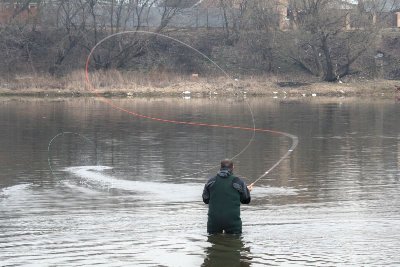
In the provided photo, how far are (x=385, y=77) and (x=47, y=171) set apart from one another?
56.9 m

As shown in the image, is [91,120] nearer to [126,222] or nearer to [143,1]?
[126,222]

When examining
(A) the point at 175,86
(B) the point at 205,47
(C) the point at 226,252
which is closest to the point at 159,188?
(C) the point at 226,252

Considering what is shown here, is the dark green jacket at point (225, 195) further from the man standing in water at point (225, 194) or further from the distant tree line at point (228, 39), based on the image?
the distant tree line at point (228, 39)

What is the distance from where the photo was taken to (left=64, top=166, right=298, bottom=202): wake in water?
1866 centimetres

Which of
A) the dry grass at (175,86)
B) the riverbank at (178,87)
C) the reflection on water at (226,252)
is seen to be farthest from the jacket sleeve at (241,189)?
the dry grass at (175,86)

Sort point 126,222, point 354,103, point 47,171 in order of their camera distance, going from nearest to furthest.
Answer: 1. point 126,222
2. point 47,171
3. point 354,103

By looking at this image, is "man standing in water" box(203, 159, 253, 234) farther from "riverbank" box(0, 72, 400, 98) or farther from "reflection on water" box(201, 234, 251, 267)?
"riverbank" box(0, 72, 400, 98)

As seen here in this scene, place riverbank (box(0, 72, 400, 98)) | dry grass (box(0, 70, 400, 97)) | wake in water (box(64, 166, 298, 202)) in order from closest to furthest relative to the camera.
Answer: wake in water (box(64, 166, 298, 202))
riverbank (box(0, 72, 400, 98))
dry grass (box(0, 70, 400, 97))

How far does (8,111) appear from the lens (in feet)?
155

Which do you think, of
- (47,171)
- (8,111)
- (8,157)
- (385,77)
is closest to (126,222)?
(47,171)

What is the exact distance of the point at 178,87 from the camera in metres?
67.8

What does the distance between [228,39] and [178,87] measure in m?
18.3

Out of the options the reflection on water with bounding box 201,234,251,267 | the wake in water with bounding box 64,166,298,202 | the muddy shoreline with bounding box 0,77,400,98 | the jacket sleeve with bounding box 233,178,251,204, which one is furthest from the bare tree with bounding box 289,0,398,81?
the jacket sleeve with bounding box 233,178,251,204

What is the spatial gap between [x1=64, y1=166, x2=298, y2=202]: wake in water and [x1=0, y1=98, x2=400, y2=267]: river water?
2 centimetres
